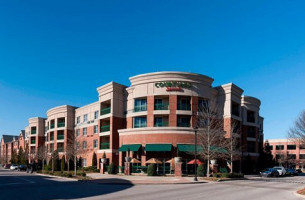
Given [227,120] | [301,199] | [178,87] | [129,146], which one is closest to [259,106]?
[227,120]

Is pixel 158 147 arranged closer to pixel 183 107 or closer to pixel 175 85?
A: pixel 183 107

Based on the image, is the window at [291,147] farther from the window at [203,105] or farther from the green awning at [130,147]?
the green awning at [130,147]

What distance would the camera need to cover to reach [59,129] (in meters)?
64.0

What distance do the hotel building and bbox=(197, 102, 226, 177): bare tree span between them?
1.05 m

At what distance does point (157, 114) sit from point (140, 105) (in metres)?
3.70

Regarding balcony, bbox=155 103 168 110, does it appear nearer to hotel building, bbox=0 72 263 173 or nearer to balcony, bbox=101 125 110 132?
hotel building, bbox=0 72 263 173

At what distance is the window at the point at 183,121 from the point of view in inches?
1628

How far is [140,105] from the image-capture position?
4344cm

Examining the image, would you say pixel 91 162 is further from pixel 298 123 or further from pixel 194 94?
pixel 298 123

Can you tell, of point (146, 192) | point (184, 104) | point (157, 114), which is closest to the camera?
point (146, 192)

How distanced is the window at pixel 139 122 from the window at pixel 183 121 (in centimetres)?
516

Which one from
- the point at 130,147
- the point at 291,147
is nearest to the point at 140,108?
the point at 130,147

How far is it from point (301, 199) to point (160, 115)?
86.8 feet

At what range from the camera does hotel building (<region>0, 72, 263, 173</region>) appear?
38906 mm
